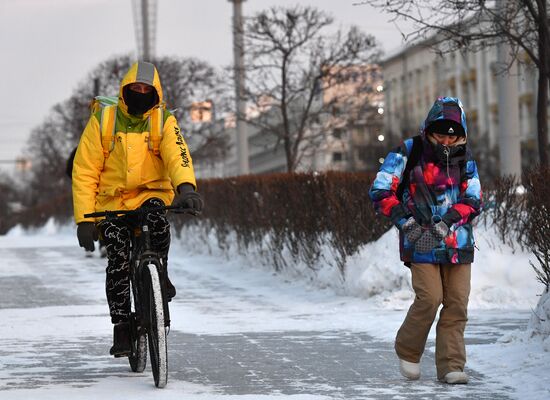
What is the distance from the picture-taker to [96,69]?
2201 inches

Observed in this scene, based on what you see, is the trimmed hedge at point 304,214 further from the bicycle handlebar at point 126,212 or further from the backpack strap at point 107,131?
the bicycle handlebar at point 126,212

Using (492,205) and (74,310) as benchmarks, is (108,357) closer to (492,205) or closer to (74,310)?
(74,310)

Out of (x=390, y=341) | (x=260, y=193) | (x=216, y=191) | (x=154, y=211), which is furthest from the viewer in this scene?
(x=216, y=191)

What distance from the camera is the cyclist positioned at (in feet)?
29.1

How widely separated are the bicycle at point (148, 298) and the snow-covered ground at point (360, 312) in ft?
0.75

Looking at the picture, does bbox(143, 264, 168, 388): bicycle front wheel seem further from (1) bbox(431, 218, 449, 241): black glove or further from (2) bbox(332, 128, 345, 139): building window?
(2) bbox(332, 128, 345, 139): building window

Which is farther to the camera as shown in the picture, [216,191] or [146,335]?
[216,191]

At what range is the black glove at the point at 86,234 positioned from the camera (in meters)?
8.57

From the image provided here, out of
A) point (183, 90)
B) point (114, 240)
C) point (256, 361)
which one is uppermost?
point (183, 90)

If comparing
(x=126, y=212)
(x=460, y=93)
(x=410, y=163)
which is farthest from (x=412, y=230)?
(x=460, y=93)

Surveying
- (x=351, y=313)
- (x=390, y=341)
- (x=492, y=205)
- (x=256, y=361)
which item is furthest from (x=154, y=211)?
(x=492, y=205)

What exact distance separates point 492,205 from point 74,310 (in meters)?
4.18

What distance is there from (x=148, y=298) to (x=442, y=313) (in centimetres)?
172

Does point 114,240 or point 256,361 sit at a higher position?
point 114,240
